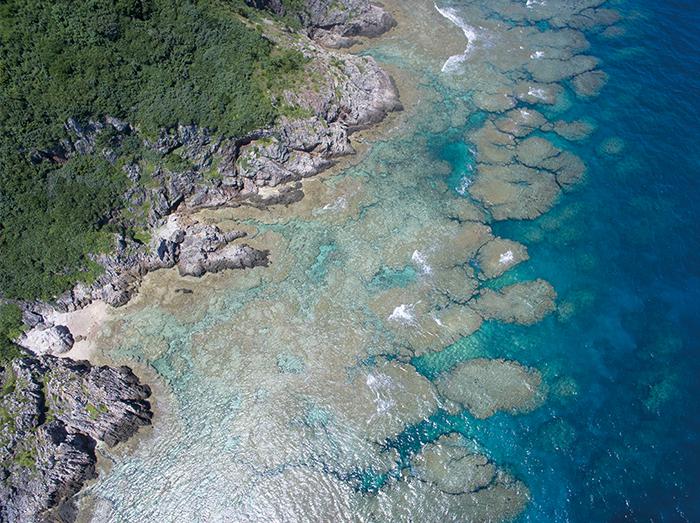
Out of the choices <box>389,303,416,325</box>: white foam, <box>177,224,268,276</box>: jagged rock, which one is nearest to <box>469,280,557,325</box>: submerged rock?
<box>389,303,416,325</box>: white foam

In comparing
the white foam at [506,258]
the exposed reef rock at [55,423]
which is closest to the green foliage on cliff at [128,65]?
the exposed reef rock at [55,423]

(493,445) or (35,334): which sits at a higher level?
(35,334)

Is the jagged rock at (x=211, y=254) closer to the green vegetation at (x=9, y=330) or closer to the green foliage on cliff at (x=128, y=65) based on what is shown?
the green foliage on cliff at (x=128, y=65)

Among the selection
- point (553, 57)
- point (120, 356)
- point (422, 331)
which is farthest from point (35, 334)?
point (553, 57)

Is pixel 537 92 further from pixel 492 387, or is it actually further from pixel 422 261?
pixel 492 387

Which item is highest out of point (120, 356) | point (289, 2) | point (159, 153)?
point (289, 2)

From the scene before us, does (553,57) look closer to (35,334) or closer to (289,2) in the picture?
(289,2)
